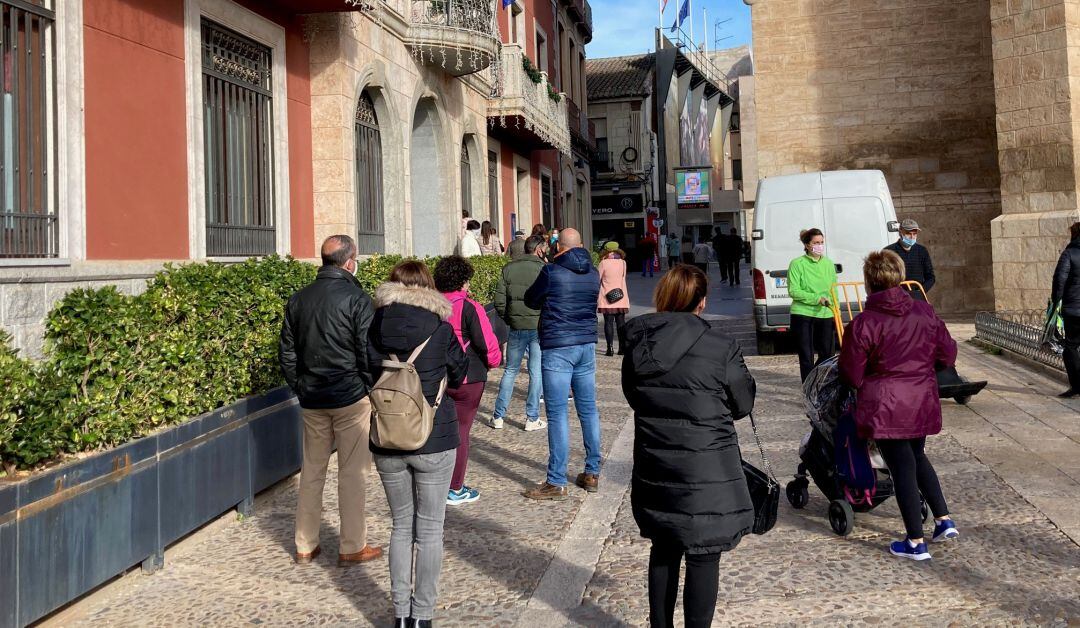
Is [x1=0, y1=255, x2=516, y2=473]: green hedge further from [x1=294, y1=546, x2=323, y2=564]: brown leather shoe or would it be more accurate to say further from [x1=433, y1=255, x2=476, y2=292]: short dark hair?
[x1=433, y1=255, x2=476, y2=292]: short dark hair

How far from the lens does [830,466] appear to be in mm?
5410

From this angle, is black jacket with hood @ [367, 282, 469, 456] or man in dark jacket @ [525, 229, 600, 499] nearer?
black jacket with hood @ [367, 282, 469, 456]

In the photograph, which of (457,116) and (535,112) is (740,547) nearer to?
(457,116)

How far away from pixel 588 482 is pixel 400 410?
2.69 meters

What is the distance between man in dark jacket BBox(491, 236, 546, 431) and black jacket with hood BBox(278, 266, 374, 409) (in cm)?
360

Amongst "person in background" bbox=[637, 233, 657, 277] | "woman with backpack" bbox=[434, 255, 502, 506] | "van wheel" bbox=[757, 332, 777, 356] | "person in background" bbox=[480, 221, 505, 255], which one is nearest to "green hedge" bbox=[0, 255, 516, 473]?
"woman with backpack" bbox=[434, 255, 502, 506]

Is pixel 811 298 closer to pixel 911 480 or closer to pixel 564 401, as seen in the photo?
pixel 564 401

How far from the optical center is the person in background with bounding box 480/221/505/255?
16.5 m

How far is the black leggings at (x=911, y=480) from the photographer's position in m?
4.77

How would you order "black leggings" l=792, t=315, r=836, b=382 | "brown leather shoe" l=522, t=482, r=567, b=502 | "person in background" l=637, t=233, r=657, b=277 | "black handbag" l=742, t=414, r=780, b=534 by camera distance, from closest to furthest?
1. "black handbag" l=742, t=414, r=780, b=534
2. "brown leather shoe" l=522, t=482, r=567, b=502
3. "black leggings" l=792, t=315, r=836, b=382
4. "person in background" l=637, t=233, r=657, b=277

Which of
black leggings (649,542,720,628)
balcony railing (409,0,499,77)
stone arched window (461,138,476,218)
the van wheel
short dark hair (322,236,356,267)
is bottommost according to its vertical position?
black leggings (649,542,720,628)

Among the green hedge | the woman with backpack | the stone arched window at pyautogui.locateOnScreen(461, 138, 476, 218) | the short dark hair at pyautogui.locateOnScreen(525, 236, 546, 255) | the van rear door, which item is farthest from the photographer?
the stone arched window at pyautogui.locateOnScreen(461, 138, 476, 218)

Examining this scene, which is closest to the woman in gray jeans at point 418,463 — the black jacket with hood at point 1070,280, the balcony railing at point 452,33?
the black jacket with hood at point 1070,280

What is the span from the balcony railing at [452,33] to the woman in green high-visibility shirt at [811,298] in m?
8.05
